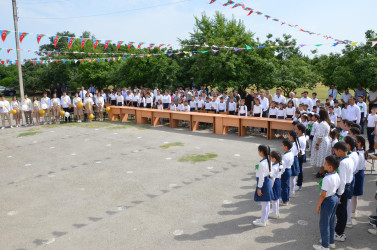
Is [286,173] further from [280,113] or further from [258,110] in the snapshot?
[258,110]

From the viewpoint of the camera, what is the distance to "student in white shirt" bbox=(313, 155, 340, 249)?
430 centimetres

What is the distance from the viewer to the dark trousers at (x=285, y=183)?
5.79 meters

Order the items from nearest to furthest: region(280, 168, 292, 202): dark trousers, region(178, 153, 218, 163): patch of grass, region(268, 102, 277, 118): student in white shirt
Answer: region(280, 168, 292, 202): dark trousers, region(178, 153, 218, 163): patch of grass, region(268, 102, 277, 118): student in white shirt

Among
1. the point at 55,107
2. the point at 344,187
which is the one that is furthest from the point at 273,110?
the point at 55,107

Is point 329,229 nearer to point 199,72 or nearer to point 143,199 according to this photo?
point 143,199

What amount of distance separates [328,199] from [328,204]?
7 cm

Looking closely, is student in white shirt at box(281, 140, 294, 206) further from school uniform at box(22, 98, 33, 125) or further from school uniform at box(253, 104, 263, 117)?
school uniform at box(22, 98, 33, 125)

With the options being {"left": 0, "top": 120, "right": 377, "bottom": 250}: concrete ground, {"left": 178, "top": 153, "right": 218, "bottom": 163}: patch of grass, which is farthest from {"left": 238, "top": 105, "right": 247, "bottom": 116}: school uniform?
{"left": 178, "top": 153, "right": 218, "bottom": 163}: patch of grass

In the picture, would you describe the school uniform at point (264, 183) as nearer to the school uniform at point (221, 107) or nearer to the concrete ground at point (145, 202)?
the concrete ground at point (145, 202)

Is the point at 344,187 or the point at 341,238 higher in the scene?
Answer: the point at 344,187

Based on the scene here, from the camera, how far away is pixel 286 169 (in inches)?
227

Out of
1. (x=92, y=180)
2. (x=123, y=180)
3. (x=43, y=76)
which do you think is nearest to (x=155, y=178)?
(x=123, y=180)

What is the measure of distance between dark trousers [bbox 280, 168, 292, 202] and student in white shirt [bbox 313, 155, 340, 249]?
1325mm

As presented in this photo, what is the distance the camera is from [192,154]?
9812 millimetres
